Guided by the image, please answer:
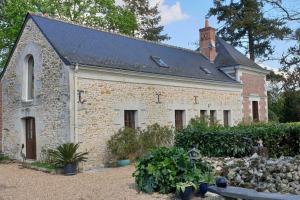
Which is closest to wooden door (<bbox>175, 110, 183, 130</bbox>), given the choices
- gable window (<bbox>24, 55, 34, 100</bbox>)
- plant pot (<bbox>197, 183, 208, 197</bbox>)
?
gable window (<bbox>24, 55, 34, 100</bbox>)

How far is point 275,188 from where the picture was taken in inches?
309

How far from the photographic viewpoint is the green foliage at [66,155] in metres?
13.0

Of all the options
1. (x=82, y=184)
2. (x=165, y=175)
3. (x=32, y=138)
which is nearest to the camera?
(x=165, y=175)

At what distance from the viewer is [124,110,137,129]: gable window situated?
1616cm

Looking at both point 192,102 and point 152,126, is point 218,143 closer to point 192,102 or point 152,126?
point 152,126

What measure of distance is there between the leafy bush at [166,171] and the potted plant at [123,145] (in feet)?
18.9

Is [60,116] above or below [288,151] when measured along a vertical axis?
above

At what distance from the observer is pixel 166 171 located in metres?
8.33

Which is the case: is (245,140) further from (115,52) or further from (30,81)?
(30,81)

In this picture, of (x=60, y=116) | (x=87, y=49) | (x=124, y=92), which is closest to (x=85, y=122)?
(x=60, y=116)

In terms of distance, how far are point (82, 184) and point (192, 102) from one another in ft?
33.9

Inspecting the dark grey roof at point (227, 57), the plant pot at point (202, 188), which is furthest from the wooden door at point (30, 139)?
the dark grey roof at point (227, 57)

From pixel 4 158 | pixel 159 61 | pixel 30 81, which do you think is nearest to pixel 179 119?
pixel 159 61

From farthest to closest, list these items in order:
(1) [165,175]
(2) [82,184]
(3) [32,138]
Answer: (3) [32,138] → (2) [82,184] → (1) [165,175]
